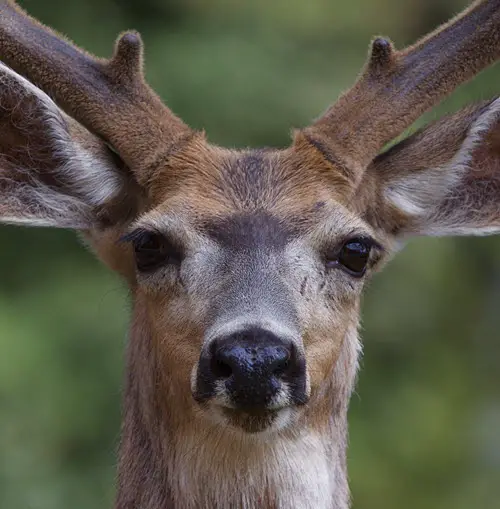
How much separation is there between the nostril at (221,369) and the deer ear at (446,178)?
160 centimetres

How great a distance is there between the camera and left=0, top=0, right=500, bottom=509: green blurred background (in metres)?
11.2

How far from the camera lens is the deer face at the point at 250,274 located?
6.04m

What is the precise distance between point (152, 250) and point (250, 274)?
0.59 meters

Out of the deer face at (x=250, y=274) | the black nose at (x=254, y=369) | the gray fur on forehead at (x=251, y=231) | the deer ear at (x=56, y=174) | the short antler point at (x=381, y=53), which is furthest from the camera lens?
the short antler point at (x=381, y=53)

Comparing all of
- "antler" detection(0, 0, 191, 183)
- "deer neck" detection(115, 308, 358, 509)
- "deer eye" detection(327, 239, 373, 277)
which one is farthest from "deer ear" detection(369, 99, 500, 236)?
"antler" detection(0, 0, 191, 183)

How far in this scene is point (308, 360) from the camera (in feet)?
21.0

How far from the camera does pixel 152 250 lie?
22.3 feet

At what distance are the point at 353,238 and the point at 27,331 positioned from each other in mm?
5095

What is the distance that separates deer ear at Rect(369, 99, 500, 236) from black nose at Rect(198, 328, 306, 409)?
147 centimetres

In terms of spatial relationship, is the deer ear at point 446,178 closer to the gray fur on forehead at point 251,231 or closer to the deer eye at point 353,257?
the deer eye at point 353,257

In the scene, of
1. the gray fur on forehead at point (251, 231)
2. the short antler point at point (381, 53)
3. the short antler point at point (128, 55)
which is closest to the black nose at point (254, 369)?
the gray fur on forehead at point (251, 231)

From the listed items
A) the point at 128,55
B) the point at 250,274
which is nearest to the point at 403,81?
the point at 128,55

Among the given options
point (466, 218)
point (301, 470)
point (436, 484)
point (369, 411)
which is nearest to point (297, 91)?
point (369, 411)

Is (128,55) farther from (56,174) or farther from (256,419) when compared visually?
(256,419)
